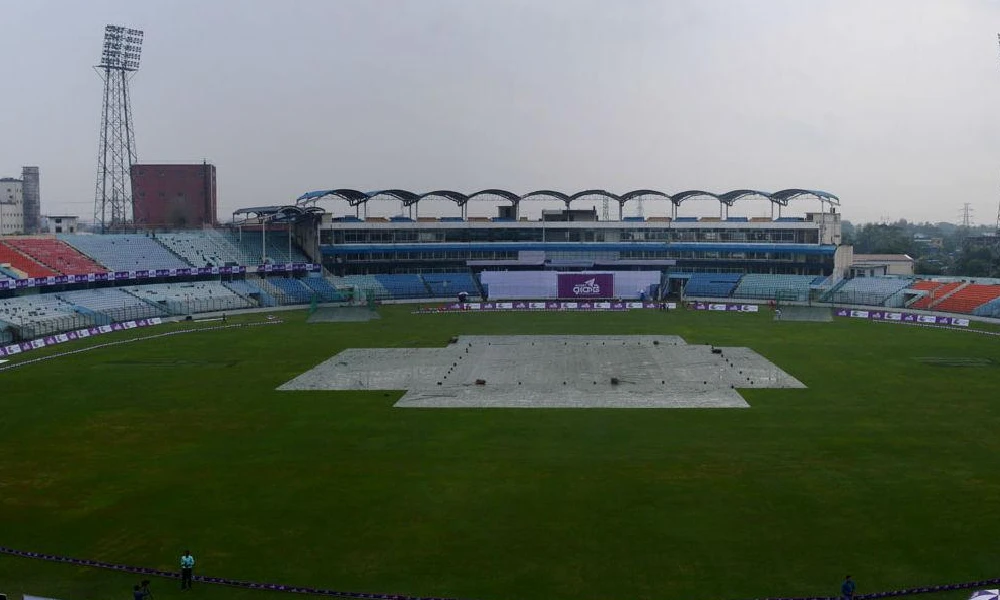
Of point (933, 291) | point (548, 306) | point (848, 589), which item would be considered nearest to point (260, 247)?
point (548, 306)

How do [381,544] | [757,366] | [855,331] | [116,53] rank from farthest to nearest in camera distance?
[116,53] → [855,331] → [757,366] → [381,544]

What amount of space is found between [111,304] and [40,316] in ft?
34.3

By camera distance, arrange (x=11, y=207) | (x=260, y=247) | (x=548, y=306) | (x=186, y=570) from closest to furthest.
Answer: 1. (x=186, y=570)
2. (x=548, y=306)
3. (x=260, y=247)
4. (x=11, y=207)

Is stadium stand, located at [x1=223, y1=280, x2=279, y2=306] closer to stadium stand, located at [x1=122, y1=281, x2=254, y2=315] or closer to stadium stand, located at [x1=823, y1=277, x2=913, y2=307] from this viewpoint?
stadium stand, located at [x1=122, y1=281, x2=254, y2=315]

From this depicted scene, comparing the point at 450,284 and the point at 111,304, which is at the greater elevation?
the point at 450,284

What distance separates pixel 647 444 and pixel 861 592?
1507 centimetres

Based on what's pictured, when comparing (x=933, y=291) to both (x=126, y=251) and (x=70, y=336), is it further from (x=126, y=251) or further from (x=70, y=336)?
(x=126, y=251)

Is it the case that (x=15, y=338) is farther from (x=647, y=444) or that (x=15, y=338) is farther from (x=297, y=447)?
(x=647, y=444)

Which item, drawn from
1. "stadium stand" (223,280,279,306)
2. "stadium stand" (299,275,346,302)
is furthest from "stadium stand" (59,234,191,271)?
"stadium stand" (299,275,346,302)

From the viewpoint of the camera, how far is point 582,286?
113m

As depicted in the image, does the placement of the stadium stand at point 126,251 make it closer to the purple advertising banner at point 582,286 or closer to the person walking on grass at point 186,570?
the purple advertising banner at point 582,286

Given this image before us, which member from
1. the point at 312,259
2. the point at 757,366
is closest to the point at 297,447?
the point at 757,366

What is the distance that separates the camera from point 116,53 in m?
107

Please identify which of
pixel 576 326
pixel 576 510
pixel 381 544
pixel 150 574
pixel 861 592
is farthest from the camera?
pixel 576 326
